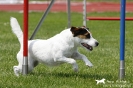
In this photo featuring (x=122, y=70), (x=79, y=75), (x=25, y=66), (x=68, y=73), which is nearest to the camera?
(x=122, y=70)

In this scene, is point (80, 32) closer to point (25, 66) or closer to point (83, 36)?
point (83, 36)

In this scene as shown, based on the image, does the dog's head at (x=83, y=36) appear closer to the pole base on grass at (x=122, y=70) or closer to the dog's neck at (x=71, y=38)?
the dog's neck at (x=71, y=38)

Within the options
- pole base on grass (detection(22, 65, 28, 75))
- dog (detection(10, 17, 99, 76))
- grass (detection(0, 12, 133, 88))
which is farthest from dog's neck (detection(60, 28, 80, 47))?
pole base on grass (detection(22, 65, 28, 75))

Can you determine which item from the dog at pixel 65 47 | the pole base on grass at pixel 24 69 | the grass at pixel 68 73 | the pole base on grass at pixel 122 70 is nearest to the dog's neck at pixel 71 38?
the dog at pixel 65 47

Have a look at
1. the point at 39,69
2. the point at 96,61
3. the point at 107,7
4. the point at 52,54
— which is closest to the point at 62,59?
the point at 52,54

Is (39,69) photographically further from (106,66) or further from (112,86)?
(112,86)

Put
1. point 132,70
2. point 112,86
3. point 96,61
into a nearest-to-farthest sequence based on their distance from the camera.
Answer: point 112,86 → point 132,70 → point 96,61

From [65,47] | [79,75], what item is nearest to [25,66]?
[65,47]

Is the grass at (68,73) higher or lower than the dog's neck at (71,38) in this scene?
lower

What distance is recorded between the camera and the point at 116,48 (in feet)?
38.1

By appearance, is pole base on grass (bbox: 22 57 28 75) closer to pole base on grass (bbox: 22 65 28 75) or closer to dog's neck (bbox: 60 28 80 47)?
pole base on grass (bbox: 22 65 28 75)

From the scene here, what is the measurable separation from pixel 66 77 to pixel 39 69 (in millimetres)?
1091

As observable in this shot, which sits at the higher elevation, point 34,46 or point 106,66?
point 34,46

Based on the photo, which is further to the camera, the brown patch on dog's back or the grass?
the brown patch on dog's back
